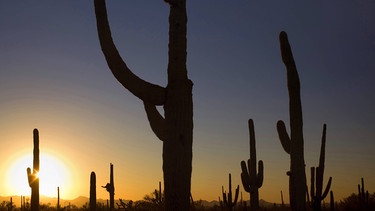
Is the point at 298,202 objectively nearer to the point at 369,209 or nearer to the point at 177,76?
the point at 177,76

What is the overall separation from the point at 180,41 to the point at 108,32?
103 cm

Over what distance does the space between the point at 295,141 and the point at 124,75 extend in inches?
184

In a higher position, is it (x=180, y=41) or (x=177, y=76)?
(x=180, y=41)

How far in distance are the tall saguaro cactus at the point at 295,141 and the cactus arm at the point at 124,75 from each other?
14.3 feet

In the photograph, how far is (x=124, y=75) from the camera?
641 centimetres

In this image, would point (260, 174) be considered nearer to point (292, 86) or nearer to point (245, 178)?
point (245, 178)

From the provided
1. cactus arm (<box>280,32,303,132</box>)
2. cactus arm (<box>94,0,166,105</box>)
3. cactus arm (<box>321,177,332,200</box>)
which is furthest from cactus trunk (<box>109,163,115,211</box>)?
cactus arm (<box>94,0,166,105</box>)

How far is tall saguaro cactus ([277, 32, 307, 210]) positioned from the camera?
967 cm

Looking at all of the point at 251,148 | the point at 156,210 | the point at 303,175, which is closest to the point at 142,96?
the point at 303,175

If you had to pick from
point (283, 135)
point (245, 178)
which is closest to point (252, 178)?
point (245, 178)

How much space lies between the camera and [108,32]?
267 inches

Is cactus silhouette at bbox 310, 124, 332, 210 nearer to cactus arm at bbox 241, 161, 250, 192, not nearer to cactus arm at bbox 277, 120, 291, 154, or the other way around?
cactus arm at bbox 277, 120, 291, 154

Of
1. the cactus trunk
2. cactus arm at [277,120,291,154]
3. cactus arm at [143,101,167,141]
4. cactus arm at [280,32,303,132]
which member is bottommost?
the cactus trunk

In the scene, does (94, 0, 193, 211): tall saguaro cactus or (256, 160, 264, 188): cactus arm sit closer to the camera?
(94, 0, 193, 211): tall saguaro cactus
